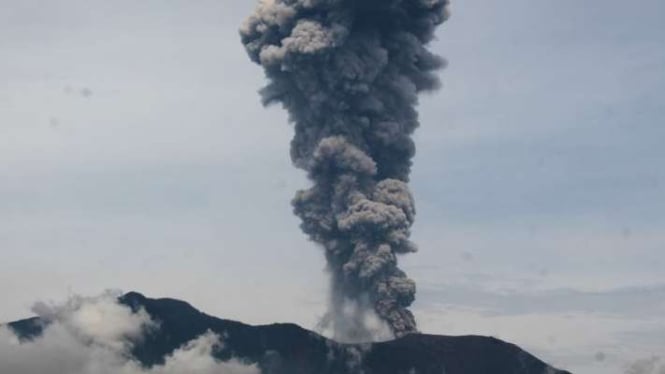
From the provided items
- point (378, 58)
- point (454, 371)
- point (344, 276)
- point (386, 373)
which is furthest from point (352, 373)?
point (378, 58)

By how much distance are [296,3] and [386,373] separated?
104 m

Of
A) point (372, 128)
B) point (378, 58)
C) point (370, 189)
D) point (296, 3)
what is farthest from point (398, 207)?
point (296, 3)

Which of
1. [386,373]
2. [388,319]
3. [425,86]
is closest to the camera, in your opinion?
[388,319]

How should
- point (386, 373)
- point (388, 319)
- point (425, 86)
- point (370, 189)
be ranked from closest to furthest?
1. point (388, 319)
2. point (370, 189)
3. point (425, 86)
4. point (386, 373)

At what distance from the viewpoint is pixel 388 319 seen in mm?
105562

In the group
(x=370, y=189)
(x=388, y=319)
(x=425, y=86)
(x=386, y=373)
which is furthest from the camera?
(x=386, y=373)

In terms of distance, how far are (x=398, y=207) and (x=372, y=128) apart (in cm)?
1233

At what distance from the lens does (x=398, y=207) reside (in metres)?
109

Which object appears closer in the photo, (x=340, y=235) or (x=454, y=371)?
(x=340, y=235)

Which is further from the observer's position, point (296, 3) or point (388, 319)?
point (296, 3)

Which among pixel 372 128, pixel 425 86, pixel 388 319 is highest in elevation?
pixel 425 86

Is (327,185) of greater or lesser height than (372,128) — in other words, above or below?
below

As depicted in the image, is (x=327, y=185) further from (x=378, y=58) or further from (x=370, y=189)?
(x=378, y=58)

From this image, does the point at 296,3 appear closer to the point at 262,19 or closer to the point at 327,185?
the point at 262,19
